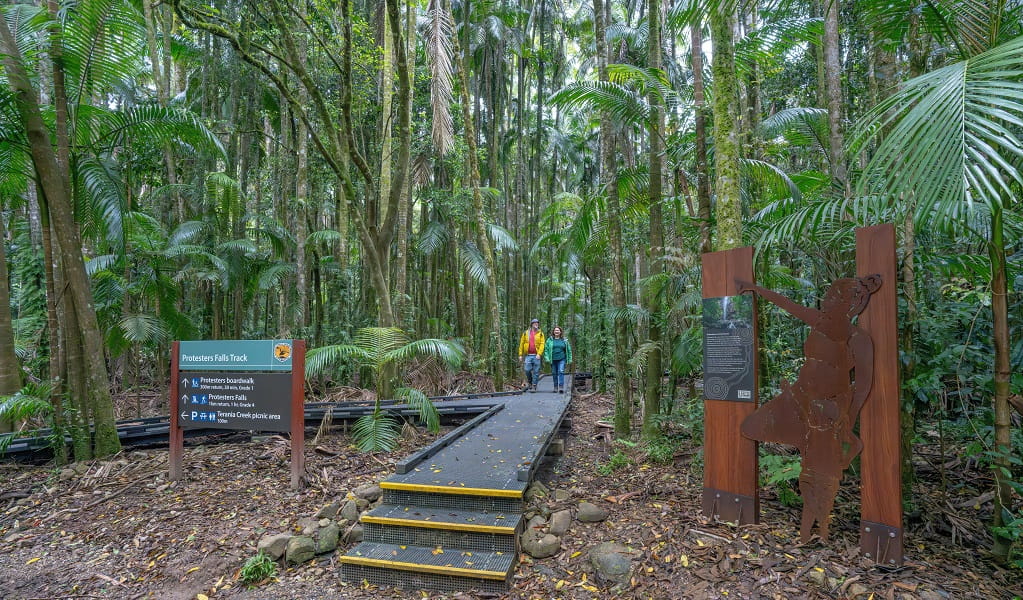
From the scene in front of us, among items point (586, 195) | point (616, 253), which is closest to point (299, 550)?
point (616, 253)

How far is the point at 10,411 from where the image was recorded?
504cm

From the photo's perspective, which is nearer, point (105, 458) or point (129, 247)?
point (105, 458)

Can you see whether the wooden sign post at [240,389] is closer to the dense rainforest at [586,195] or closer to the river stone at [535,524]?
the dense rainforest at [586,195]

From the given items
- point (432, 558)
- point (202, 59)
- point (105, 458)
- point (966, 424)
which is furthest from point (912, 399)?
point (202, 59)

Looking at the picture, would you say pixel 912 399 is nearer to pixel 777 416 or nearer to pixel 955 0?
pixel 777 416

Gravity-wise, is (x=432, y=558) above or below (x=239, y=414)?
below

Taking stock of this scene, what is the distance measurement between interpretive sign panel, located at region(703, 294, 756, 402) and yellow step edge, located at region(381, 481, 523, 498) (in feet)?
6.01

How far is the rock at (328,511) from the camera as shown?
4527 millimetres

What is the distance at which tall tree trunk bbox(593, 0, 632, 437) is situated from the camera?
253 inches

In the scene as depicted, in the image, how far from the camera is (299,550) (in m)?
4.04

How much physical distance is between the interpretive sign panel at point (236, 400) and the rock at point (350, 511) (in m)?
1.09

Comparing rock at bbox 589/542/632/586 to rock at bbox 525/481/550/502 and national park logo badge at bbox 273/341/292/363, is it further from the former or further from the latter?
national park logo badge at bbox 273/341/292/363

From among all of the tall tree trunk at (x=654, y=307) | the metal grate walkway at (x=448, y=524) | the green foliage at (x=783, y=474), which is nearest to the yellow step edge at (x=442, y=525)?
the metal grate walkway at (x=448, y=524)

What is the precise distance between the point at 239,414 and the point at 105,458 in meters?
1.87
